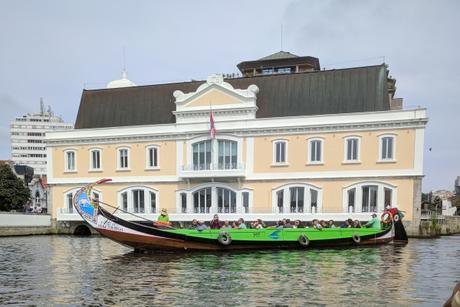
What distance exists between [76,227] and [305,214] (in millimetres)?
20407

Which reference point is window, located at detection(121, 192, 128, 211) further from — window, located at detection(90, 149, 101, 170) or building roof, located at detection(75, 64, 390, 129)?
building roof, located at detection(75, 64, 390, 129)

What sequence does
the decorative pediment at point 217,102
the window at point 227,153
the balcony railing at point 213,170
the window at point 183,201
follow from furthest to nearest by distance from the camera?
the window at point 183,201
the decorative pediment at point 217,102
the window at point 227,153
the balcony railing at point 213,170

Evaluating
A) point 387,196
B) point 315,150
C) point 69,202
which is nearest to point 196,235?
point 315,150

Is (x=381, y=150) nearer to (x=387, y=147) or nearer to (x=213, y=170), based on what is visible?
(x=387, y=147)

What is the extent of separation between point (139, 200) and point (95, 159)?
5671 mm

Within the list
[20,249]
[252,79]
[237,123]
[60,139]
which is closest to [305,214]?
[237,123]

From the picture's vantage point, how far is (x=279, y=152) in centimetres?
3456

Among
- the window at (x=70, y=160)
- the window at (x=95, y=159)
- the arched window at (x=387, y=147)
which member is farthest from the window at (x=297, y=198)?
the window at (x=70, y=160)

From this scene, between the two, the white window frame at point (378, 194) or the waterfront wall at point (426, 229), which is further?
the white window frame at point (378, 194)

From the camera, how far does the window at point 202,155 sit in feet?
117

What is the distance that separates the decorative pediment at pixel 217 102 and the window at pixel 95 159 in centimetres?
822

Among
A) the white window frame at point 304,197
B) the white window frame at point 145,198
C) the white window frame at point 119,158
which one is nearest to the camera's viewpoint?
the white window frame at point 304,197

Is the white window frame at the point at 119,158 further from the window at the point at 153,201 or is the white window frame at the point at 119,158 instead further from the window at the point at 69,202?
the window at the point at 69,202

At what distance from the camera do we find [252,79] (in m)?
38.4
